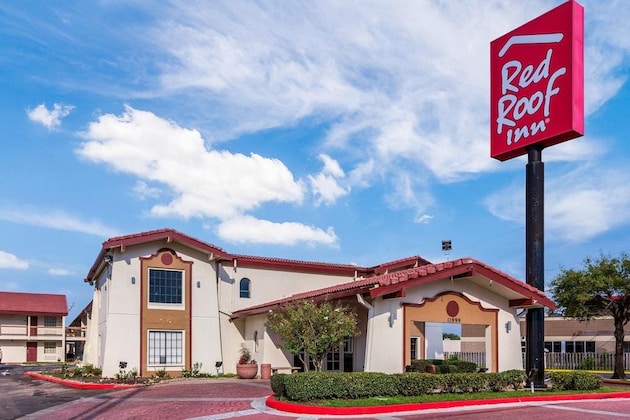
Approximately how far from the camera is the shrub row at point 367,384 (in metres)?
16.8

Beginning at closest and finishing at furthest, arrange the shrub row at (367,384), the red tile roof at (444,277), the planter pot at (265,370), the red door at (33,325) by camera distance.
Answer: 1. the shrub row at (367,384)
2. the red tile roof at (444,277)
3. the planter pot at (265,370)
4. the red door at (33,325)

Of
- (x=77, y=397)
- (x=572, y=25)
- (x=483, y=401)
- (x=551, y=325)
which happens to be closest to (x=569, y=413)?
(x=483, y=401)

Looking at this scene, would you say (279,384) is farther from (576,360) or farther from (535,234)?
(576,360)

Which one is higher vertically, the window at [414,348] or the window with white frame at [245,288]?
the window with white frame at [245,288]

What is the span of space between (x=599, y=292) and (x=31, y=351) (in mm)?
46260

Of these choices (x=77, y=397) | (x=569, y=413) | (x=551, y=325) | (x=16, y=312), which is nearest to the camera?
(x=569, y=413)

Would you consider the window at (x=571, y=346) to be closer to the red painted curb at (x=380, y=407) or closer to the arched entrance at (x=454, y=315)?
the arched entrance at (x=454, y=315)

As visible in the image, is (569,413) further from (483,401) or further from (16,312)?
(16,312)

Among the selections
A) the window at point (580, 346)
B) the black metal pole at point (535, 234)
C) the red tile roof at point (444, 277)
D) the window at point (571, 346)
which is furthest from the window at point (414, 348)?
the window at point (580, 346)

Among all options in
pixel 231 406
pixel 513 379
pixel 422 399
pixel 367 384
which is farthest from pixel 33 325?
pixel 422 399

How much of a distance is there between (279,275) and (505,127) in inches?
568

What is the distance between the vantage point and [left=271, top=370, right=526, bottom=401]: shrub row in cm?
1675

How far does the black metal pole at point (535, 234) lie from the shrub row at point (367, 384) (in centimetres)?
328

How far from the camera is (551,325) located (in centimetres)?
4794
